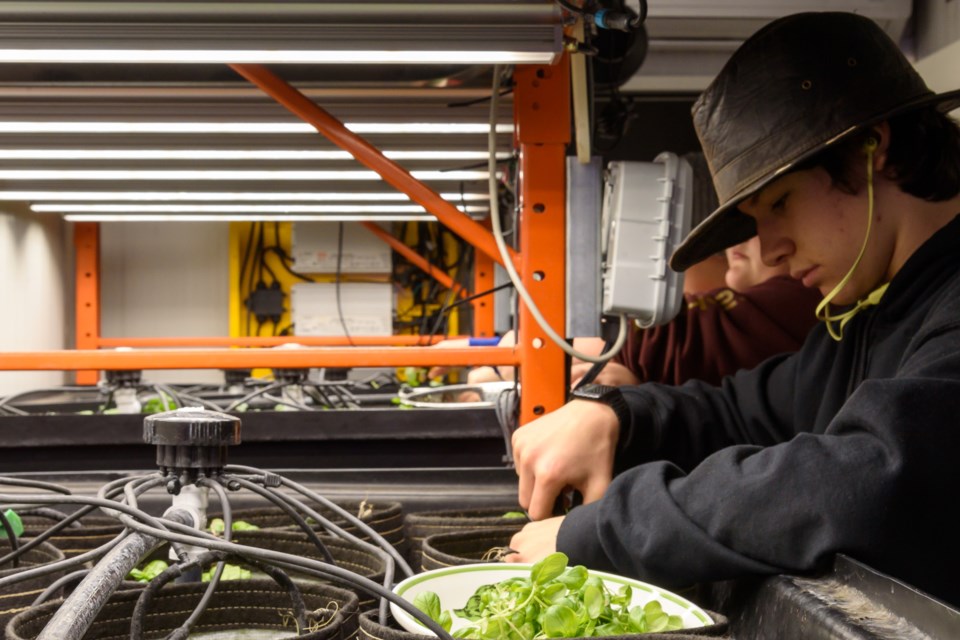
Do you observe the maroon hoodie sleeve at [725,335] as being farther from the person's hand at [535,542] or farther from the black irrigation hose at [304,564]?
the black irrigation hose at [304,564]

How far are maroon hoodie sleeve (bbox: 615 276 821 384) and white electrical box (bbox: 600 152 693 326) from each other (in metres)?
0.52

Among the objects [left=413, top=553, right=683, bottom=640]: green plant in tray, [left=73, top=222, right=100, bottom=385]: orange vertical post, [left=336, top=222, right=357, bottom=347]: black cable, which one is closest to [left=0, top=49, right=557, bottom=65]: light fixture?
[left=413, top=553, right=683, bottom=640]: green plant in tray

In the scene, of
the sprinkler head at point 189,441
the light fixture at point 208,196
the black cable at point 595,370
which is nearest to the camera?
the sprinkler head at point 189,441

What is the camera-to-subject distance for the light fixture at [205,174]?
260 centimetres

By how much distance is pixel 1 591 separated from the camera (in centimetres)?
82

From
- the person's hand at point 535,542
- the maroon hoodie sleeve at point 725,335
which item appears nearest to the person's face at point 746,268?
the maroon hoodie sleeve at point 725,335

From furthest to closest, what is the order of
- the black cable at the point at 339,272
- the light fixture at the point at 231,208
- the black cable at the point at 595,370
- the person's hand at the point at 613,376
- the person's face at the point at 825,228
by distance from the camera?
the black cable at the point at 339,272, the light fixture at the point at 231,208, the person's hand at the point at 613,376, the black cable at the point at 595,370, the person's face at the point at 825,228

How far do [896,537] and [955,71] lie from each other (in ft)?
8.22

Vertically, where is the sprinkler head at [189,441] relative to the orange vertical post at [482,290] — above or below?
below

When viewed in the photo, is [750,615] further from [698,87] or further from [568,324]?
[698,87]

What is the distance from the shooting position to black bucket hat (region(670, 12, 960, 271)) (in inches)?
41.4

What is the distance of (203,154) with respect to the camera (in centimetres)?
239

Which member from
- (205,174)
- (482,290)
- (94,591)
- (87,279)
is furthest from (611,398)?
(87,279)

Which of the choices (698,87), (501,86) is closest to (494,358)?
(501,86)
